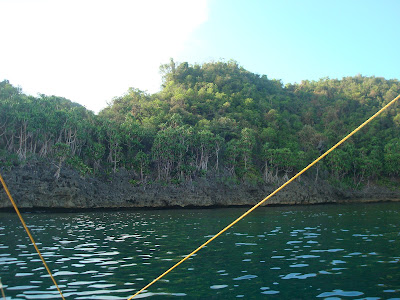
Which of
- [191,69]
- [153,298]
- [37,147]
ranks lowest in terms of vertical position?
[153,298]

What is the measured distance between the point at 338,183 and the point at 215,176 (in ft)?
68.1

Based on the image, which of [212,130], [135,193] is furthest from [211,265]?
[212,130]

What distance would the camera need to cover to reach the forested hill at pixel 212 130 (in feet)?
130

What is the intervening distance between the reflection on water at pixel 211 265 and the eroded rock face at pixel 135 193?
1931 cm

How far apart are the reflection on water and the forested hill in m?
24.1

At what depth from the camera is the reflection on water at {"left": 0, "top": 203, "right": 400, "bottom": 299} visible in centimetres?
803

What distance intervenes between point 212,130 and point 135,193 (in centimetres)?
1733

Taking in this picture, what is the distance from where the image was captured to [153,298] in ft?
24.6

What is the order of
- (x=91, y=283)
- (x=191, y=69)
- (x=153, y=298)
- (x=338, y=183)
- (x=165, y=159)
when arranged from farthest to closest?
(x=191, y=69), (x=338, y=183), (x=165, y=159), (x=91, y=283), (x=153, y=298)

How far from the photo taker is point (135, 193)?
41.7 meters

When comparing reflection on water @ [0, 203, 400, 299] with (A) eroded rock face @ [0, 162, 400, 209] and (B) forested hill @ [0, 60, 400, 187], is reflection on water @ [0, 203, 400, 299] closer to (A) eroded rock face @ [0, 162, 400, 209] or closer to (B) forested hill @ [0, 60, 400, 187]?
(A) eroded rock face @ [0, 162, 400, 209]

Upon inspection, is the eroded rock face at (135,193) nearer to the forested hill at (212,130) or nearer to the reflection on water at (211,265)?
the forested hill at (212,130)

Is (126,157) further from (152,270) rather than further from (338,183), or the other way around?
(152,270)

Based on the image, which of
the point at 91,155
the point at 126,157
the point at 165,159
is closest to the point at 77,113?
the point at 91,155
